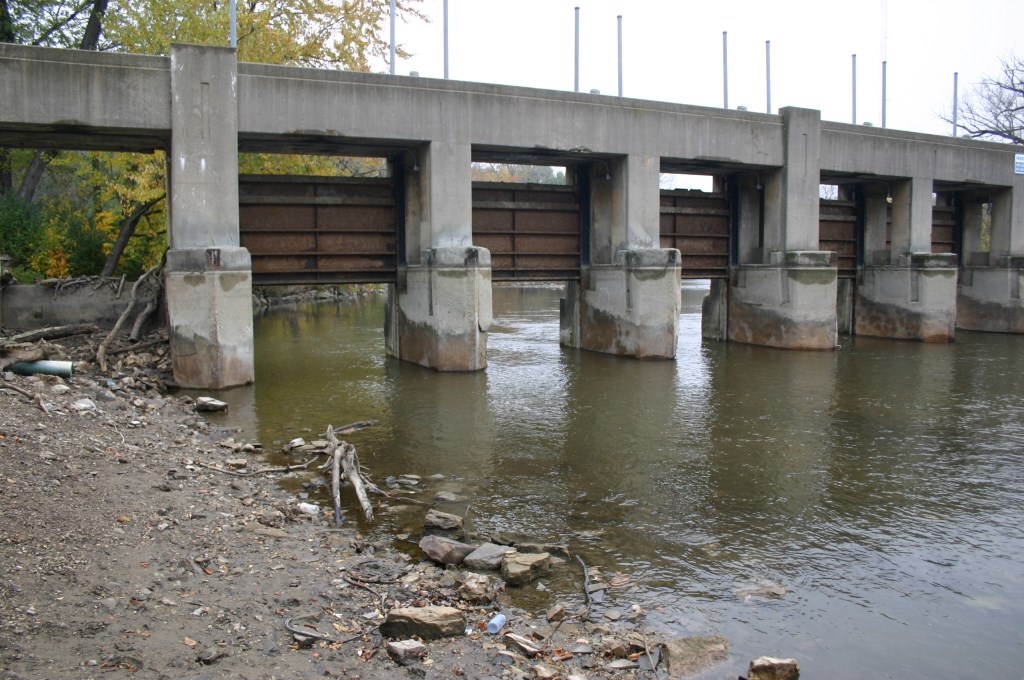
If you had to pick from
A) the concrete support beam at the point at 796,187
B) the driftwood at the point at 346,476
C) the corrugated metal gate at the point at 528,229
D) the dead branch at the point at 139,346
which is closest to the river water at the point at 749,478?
the driftwood at the point at 346,476

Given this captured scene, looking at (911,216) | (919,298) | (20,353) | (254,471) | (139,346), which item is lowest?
(254,471)

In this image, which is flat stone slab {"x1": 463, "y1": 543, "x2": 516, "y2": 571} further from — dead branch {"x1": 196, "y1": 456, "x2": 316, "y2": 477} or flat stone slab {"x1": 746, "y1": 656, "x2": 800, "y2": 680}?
dead branch {"x1": 196, "y1": 456, "x2": 316, "y2": 477}

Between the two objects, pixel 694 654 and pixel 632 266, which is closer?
pixel 694 654

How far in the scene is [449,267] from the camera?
656 inches

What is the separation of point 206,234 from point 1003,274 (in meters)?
25.2

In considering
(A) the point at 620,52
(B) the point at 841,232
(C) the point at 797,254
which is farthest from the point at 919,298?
(A) the point at 620,52

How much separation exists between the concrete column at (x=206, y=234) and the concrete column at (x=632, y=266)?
8823 millimetres

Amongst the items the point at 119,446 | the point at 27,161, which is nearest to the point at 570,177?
the point at 119,446

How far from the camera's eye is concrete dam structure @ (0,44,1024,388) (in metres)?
14.2

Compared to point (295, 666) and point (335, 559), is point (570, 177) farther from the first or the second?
point (295, 666)

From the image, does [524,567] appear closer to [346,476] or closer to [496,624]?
[496,624]

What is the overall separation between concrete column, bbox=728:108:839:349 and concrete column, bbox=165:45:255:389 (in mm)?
13854

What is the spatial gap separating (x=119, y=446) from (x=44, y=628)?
443cm

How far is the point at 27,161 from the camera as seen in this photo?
27.3 m
